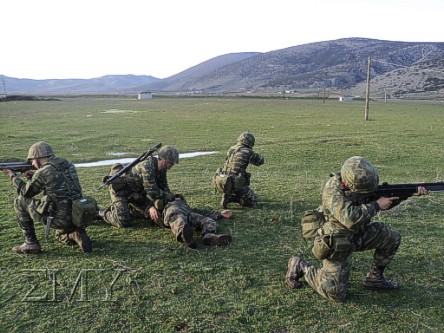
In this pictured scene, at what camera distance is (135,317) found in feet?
19.1

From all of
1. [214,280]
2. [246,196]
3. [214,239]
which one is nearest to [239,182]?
[246,196]

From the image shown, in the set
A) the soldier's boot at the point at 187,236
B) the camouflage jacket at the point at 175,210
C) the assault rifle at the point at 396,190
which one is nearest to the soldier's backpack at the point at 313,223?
the assault rifle at the point at 396,190

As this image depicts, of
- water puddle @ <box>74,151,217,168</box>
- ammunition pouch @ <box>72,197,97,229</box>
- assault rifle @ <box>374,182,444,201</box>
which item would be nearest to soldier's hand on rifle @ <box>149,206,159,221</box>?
ammunition pouch @ <box>72,197,97,229</box>

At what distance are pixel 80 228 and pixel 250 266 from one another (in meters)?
3.17

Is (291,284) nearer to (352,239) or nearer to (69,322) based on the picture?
(352,239)

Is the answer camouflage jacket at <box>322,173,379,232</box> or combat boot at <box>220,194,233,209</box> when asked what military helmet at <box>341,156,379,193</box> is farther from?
combat boot at <box>220,194,233,209</box>

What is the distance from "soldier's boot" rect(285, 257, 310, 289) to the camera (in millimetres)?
6695

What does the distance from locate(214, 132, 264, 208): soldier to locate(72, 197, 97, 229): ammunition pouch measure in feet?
12.6

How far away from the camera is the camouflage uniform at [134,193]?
912 cm

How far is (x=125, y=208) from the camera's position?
9359mm

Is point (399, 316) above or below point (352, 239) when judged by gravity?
below

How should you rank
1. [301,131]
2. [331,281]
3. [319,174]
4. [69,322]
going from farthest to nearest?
[301,131] → [319,174] → [331,281] → [69,322]

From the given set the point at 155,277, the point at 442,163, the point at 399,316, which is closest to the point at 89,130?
the point at 442,163

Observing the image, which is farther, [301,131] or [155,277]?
[301,131]
